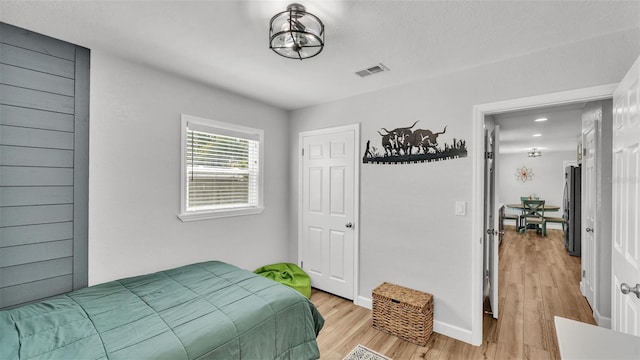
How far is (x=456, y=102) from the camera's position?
97.7 inches

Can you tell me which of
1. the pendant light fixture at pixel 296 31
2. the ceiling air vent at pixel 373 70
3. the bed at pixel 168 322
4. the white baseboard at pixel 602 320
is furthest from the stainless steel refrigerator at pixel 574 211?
the pendant light fixture at pixel 296 31

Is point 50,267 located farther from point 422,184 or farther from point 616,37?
point 616,37

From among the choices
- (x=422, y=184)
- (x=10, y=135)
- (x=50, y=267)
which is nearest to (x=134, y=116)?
(x=10, y=135)

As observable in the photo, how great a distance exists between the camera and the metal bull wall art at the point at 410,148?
99.3 inches

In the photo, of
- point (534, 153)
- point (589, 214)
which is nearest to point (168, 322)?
point (589, 214)

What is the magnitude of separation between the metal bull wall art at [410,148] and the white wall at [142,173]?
161cm

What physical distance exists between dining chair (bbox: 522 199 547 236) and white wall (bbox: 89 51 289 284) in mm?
7818

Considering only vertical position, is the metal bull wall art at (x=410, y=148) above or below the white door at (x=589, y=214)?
above

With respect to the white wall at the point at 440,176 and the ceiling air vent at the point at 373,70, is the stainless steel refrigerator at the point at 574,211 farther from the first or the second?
the ceiling air vent at the point at 373,70

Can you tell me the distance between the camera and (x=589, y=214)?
3.14m

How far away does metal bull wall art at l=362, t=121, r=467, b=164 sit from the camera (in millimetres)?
2523

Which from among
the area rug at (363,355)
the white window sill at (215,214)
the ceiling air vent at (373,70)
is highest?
the ceiling air vent at (373,70)

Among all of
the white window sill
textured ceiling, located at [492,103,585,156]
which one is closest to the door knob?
textured ceiling, located at [492,103,585,156]

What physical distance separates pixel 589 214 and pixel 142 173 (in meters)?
4.70
